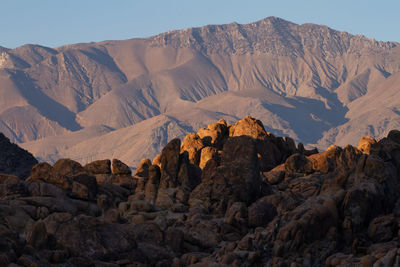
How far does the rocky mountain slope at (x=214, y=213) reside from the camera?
38.8 metres

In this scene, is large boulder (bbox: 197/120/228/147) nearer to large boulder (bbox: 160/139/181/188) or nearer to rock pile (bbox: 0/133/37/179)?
large boulder (bbox: 160/139/181/188)

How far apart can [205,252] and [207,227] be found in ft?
13.1

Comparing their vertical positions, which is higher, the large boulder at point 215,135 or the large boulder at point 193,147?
the large boulder at point 215,135

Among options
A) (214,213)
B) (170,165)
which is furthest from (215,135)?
(214,213)

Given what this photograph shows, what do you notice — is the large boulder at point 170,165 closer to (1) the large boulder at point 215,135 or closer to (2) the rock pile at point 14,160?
(1) the large boulder at point 215,135

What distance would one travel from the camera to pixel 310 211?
44.7 metres

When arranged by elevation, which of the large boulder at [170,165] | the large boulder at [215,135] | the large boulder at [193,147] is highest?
the large boulder at [215,135]

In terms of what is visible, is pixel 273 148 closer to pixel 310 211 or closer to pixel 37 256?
pixel 310 211

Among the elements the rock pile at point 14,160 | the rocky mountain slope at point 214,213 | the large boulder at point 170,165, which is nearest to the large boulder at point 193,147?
the rocky mountain slope at point 214,213

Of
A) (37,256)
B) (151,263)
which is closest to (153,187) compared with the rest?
(151,263)

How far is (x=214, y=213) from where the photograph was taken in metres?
55.9

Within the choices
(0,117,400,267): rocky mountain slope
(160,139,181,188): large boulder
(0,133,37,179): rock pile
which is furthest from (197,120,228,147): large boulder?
(0,133,37,179): rock pile

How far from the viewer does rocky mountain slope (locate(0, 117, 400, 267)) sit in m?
38.8

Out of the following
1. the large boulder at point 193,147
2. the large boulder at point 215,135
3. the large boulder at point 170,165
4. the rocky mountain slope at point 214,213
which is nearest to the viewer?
the rocky mountain slope at point 214,213
